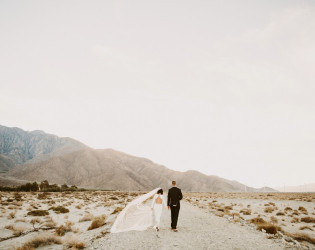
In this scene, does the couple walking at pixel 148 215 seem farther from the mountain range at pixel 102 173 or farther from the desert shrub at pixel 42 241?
the mountain range at pixel 102 173

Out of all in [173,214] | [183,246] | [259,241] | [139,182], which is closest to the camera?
[183,246]

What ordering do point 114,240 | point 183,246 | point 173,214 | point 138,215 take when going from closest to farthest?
point 183,246 → point 114,240 → point 173,214 → point 138,215

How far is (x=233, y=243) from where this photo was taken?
7.98m

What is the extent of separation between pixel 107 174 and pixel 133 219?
12004 cm

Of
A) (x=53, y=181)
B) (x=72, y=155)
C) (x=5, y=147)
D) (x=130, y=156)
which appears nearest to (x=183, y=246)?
(x=53, y=181)

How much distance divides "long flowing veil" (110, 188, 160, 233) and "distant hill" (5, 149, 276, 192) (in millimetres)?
107091

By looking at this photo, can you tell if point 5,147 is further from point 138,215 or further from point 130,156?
point 138,215

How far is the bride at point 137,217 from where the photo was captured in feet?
31.0

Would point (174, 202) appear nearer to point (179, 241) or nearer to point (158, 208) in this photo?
point (158, 208)

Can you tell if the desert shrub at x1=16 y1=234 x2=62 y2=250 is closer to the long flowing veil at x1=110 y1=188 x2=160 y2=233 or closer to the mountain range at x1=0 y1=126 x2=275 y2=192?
the long flowing veil at x1=110 y1=188 x2=160 y2=233

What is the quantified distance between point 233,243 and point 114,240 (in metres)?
4.33

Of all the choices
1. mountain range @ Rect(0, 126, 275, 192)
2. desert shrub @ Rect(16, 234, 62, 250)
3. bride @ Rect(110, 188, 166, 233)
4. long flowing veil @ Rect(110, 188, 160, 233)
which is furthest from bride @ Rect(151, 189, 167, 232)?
mountain range @ Rect(0, 126, 275, 192)

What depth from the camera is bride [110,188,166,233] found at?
9.45m

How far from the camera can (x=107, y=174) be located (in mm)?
124562
